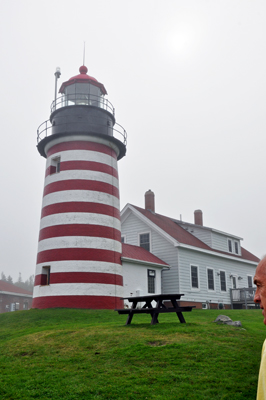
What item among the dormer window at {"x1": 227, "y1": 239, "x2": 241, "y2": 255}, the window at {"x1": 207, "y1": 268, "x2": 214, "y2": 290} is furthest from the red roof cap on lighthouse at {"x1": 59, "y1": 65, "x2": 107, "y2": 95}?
the dormer window at {"x1": 227, "y1": 239, "x2": 241, "y2": 255}

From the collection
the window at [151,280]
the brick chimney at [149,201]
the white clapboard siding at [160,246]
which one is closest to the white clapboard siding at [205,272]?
the white clapboard siding at [160,246]

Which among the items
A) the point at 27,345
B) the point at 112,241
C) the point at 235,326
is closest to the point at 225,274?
the point at 112,241

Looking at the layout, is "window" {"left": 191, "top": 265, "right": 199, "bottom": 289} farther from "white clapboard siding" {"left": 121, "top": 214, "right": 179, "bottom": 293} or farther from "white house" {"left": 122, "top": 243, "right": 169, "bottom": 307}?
"white house" {"left": 122, "top": 243, "right": 169, "bottom": 307}

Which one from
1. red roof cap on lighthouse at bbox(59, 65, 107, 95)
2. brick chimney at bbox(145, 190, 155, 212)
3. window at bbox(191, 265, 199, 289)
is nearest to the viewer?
red roof cap on lighthouse at bbox(59, 65, 107, 95)

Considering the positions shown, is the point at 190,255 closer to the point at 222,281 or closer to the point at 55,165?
the point at 222,281

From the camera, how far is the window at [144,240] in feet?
90.9

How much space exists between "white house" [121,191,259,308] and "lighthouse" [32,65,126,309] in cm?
350

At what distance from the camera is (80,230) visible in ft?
61.3

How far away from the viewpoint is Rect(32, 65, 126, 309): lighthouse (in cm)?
1823

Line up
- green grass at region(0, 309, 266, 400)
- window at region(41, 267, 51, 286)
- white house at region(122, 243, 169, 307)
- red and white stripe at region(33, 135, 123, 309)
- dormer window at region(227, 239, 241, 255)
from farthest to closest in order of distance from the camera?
dormer window at region(227, 239, 241, 255), white house at region(122, 243, 169, 307), window at region(41, 267, 51, 286), red and white stripe at region(33, 135, 123, 309), green grass at region(0, 309, 266, 400)

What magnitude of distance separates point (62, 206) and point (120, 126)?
5.86m

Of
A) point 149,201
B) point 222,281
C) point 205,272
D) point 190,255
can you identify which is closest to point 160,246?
point 190,255

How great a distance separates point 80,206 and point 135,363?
1187cm

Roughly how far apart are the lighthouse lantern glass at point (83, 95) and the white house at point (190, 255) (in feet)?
29.8
